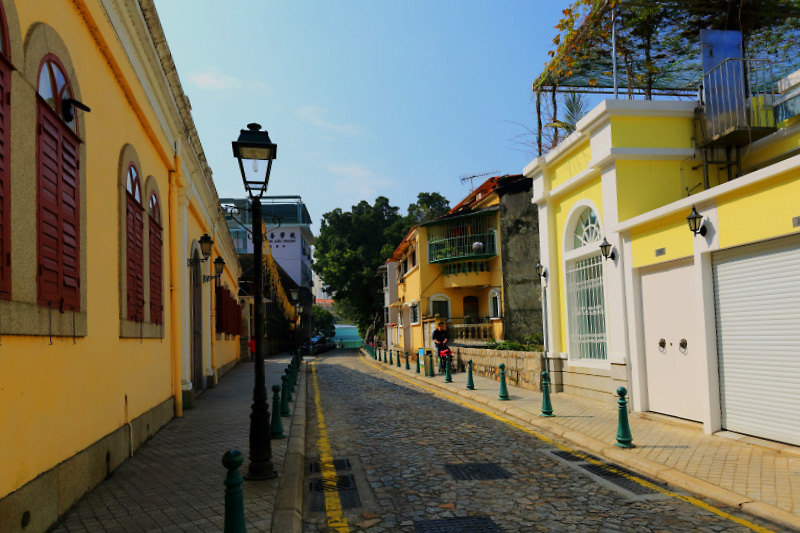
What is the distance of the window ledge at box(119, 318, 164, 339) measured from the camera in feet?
24.5

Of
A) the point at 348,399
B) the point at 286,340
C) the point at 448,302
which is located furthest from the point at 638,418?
the point at 286,340

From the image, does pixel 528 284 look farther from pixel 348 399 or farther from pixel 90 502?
pixel 90 502

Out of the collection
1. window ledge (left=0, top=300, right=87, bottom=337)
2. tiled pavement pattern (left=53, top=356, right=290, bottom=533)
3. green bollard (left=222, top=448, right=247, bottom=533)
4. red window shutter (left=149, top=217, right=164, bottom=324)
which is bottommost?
tiled pavement pattern (left=53, top=356, right=290, bottom=533)

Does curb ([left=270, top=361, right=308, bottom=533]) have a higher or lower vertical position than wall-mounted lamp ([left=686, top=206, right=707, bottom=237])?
lower

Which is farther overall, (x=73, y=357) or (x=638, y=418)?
(x=638, y=418)

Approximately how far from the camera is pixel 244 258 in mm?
45188

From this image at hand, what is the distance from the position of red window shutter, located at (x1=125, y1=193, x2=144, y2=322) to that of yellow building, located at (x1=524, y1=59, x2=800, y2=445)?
25.8 ft

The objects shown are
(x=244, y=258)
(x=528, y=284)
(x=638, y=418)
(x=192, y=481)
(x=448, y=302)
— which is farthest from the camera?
(x=244, y=258)

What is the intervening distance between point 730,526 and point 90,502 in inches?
222

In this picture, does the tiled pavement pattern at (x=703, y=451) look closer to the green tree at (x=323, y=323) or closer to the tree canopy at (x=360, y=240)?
the tree canopy at (x=360, y=240)

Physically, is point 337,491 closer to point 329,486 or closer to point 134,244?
point 329,486

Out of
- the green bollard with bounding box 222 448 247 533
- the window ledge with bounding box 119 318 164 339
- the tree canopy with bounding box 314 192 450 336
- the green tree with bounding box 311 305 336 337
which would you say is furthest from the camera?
the green tree with bounding box 311 305 336 337

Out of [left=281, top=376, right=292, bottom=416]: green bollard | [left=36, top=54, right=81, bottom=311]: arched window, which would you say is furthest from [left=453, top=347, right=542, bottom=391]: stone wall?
[left=36, top=54, right=81, bottom=311]: arched window

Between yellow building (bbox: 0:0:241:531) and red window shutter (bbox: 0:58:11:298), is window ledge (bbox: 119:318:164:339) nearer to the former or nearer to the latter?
yellow building (bbox: 0:0:241:531)
